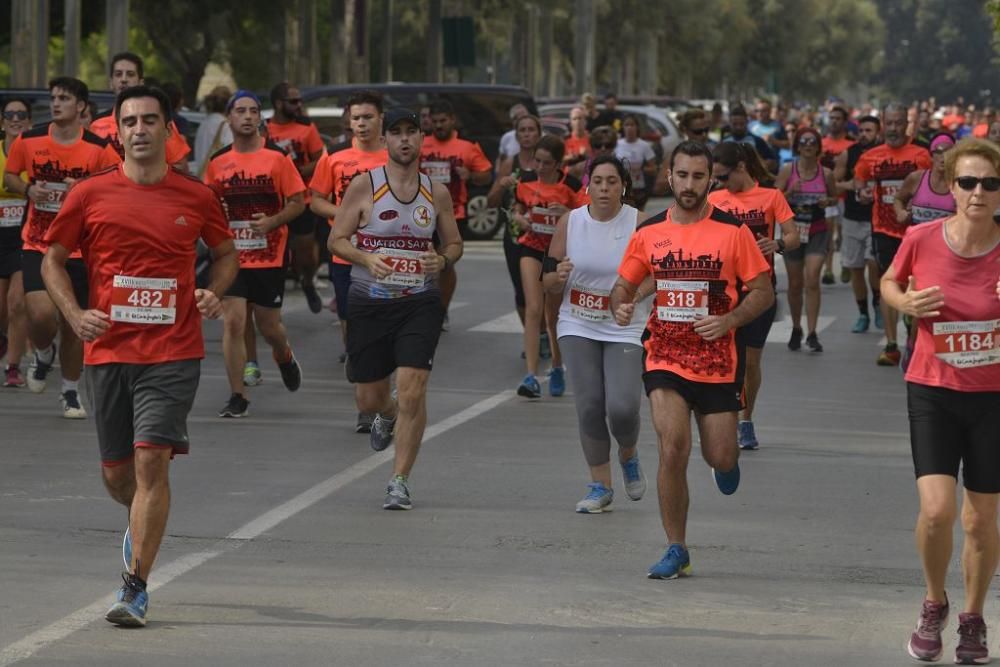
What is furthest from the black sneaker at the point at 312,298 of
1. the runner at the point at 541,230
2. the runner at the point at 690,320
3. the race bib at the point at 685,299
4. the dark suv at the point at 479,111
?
the race bib at the point at 685,299

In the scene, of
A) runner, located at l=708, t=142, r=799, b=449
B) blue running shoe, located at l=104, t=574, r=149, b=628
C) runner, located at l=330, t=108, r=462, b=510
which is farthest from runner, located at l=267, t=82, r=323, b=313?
blue running shoe, located at l=104, t=574, r=149, b=628

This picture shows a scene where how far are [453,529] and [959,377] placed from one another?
9.89 ft

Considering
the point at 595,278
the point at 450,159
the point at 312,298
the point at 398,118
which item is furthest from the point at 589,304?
the point at 312,298

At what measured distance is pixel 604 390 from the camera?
9.80m

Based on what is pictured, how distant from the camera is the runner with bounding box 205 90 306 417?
12.9 m

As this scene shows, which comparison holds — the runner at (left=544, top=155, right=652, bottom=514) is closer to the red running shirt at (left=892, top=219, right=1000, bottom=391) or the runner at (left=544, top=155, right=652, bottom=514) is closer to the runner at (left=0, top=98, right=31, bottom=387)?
the red running shirt at (left=892, top=219, right=1000, bottom=391)

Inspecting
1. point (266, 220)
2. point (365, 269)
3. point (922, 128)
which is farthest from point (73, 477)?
point (922, 128)

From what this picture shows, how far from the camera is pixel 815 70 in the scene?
13525 centimetres

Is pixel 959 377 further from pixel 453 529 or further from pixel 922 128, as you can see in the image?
pixel 922 128

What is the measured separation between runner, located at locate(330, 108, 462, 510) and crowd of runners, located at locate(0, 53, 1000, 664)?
1 centimetres

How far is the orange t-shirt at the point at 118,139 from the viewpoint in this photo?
13.3 metres

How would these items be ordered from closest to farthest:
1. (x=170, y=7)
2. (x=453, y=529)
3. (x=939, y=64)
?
(x=453, y=529) < (x=170, y=7) < (x=939, y=64)

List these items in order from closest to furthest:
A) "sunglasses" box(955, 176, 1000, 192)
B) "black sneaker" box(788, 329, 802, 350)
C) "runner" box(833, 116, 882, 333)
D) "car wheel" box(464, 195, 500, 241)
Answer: "sunglasses" box(955, 176, 1000, 192)
"black sneaker" box(788, 329, 802, 350)
"runner" box(833, 116, 882, 333)
"car wheel" box(464, 195, 500, 241)

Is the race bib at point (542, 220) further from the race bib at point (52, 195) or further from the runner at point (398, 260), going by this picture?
the runner at point (398, 260)
